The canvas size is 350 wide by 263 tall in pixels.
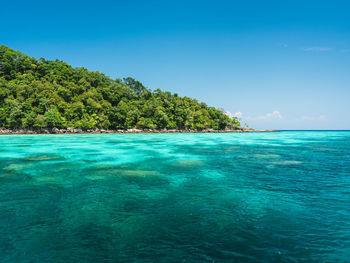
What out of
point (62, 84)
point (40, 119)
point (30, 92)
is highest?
point (62, 84)

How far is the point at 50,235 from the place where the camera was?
4.58 metres

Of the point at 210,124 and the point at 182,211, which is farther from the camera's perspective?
the point at 210,124

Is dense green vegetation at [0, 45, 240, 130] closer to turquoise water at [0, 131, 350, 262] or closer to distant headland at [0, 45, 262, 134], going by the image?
distant headland at [0, 45, 262, 134]

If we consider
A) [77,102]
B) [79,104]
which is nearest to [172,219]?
[79,104]

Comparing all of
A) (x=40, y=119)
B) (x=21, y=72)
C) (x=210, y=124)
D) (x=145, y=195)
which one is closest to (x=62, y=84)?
(x=21, y=72)

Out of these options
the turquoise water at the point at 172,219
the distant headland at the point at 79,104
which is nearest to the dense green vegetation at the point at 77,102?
the distant headland at the point at 79,104

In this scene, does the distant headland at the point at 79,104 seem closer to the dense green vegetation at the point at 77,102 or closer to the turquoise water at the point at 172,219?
the dense green vegetation at the point at 77,102

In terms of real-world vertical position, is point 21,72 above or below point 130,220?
above

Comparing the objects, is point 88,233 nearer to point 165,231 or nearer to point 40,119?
point 165,231

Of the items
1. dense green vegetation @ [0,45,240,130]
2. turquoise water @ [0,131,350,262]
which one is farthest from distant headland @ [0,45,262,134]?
turquoise water @ [0,131,350,262]

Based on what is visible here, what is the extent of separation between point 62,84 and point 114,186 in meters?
84.3

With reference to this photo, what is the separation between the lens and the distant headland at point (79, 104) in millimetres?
57312

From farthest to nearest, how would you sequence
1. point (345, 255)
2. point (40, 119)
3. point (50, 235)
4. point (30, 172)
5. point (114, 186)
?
point (40, 119) < point (30, 172) < point (114, 186) < point (50, 235) < point (345, 255)

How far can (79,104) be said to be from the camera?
2680 inches
